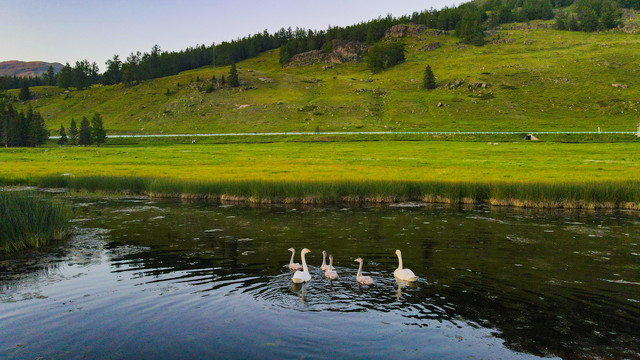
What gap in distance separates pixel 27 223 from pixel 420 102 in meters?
138

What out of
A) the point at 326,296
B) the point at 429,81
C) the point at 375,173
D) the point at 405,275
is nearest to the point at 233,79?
the point at 429,81

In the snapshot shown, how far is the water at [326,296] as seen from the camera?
12.0 meters

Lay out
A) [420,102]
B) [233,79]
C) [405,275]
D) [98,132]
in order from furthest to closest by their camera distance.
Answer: [233,79] → [420,102] → [98,132] → [405,275]

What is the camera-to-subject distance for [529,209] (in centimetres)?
3716

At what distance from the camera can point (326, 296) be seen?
15.8 meters

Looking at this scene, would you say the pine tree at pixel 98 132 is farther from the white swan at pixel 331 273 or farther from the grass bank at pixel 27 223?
the white swan at pixel 331 273

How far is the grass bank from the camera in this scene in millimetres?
22266

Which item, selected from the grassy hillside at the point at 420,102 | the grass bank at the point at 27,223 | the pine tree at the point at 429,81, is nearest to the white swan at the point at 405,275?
the grass bank at the point at 27,223

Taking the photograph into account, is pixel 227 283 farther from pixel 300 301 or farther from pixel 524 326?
pixel 524 326

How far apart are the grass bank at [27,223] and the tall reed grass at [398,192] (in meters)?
18.2

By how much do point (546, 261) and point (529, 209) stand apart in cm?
1766

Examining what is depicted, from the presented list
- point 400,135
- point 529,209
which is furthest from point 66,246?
point 400,135

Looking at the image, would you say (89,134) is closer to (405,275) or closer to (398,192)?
(398,192)

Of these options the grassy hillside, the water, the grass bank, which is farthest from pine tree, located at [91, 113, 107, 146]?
the grass bank
